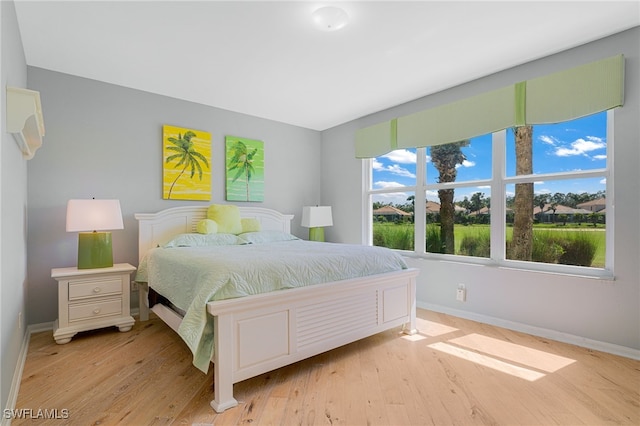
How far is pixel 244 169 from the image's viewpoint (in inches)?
169

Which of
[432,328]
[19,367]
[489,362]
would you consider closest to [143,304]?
[19,367]

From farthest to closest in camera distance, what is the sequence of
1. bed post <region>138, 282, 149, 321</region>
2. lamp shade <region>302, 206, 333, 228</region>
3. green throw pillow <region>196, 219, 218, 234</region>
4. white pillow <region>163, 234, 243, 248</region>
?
lamp shade <region>302, 206, 333, 228</region>, green throw pillow <region>196, 219, 218, 234</region>, bed post <region>138, 282, 149, 321</region>, white pillow <region>163, 234, 243, 248</region>

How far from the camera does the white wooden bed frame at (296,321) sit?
180 centimetres

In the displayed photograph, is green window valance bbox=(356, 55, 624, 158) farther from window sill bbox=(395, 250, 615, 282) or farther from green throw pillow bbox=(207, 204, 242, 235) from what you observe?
green throw pillow bbox=(207, 204, 242, 235)

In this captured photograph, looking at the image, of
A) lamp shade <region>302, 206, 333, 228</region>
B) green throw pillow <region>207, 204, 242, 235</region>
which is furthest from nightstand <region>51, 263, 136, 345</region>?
lamp shade <region>302, 206, 333, 228</region>

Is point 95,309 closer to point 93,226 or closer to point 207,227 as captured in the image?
point 93,226

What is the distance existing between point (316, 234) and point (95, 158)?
272 centimetres

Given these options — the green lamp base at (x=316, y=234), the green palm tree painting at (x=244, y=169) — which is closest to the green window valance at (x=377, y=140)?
the green lamp base at (x=316, y=234)

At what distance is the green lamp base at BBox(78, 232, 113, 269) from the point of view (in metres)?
2.89

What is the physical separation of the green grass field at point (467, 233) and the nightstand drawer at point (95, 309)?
3.08 meters

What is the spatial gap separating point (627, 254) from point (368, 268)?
1945 millimetres

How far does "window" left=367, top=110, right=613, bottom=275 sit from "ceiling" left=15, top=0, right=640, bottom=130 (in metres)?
0.75

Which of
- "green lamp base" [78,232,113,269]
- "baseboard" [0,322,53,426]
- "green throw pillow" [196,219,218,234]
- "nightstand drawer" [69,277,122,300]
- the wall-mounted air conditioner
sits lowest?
"baseboard" [0,322,53,426]

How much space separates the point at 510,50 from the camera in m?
2.69
